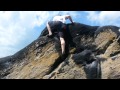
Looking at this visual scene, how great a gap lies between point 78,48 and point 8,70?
8.25 ft

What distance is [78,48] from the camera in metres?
11.1

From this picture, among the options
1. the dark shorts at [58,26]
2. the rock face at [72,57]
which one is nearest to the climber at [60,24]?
the dark shorts at [58,26]

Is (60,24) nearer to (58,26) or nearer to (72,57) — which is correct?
(58,26)

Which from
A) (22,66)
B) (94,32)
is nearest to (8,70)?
(22,66)

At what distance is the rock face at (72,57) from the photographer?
10.4 metres

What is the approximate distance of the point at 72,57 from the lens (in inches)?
424

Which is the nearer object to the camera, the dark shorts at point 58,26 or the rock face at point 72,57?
the rock face at point 72,57

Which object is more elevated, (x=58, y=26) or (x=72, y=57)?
(x=58, y=26)

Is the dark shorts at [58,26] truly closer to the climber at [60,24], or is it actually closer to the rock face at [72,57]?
the climber at [60,24]

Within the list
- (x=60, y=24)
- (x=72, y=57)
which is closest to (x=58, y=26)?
(x=60, y=24)

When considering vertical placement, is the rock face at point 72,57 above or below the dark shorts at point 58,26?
below
